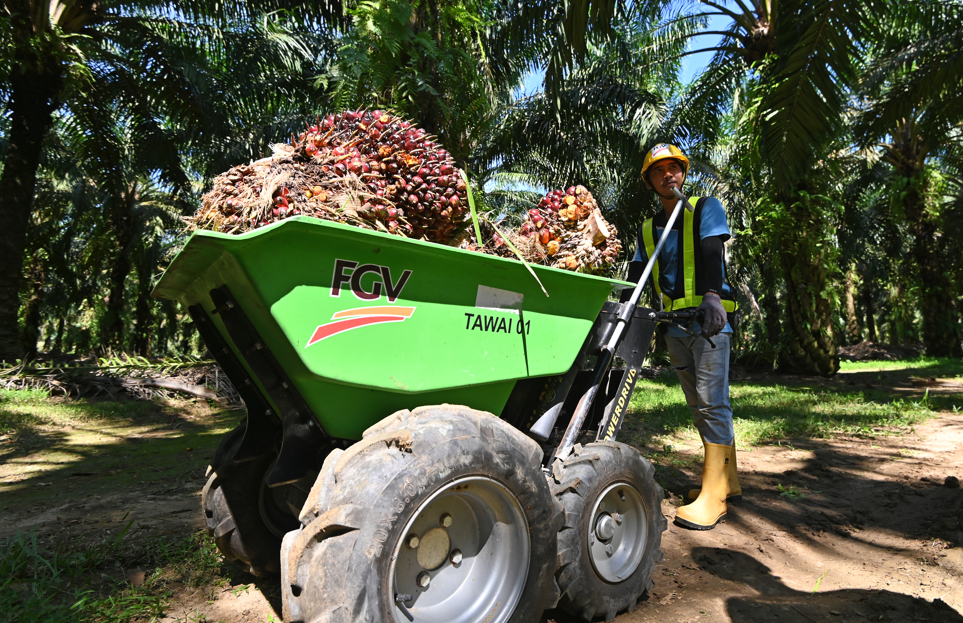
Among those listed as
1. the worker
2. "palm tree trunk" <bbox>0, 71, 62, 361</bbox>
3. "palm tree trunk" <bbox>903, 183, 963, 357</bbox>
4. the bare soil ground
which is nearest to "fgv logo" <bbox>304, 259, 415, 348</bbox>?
the bare soil ground

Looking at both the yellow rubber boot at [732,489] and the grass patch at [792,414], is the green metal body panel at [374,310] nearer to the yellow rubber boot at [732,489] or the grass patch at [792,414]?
the yellow rubber boot at [732,489]

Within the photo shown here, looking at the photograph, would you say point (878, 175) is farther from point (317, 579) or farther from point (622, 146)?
point (317, 579)

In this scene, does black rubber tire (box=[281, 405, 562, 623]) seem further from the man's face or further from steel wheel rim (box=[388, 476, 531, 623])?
the man's face

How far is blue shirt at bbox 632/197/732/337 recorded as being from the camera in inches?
125

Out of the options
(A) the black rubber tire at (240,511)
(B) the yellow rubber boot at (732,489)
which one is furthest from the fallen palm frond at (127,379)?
(B) the yellow rubber boot at (732,489)

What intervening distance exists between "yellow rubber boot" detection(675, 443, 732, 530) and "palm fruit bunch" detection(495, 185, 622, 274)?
138 cm

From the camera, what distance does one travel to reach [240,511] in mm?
2459

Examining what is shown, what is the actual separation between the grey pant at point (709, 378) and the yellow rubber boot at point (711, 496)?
0.07 m

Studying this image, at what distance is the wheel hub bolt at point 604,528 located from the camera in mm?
2324

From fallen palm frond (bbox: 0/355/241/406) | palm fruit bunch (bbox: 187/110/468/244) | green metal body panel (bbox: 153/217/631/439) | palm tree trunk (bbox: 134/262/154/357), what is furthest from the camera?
palm tree trunk (bbox: 134/262/154/357)

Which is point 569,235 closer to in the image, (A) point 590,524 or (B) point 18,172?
(A) point 590,524

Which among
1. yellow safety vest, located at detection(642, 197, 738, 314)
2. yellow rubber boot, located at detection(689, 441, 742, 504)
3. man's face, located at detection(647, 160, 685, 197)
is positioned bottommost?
yellow rubber boot, located at detection(689, 441, 742, 504)

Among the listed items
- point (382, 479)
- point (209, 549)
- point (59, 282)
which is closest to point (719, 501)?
point (382, 479)

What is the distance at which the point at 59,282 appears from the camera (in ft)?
74.2
